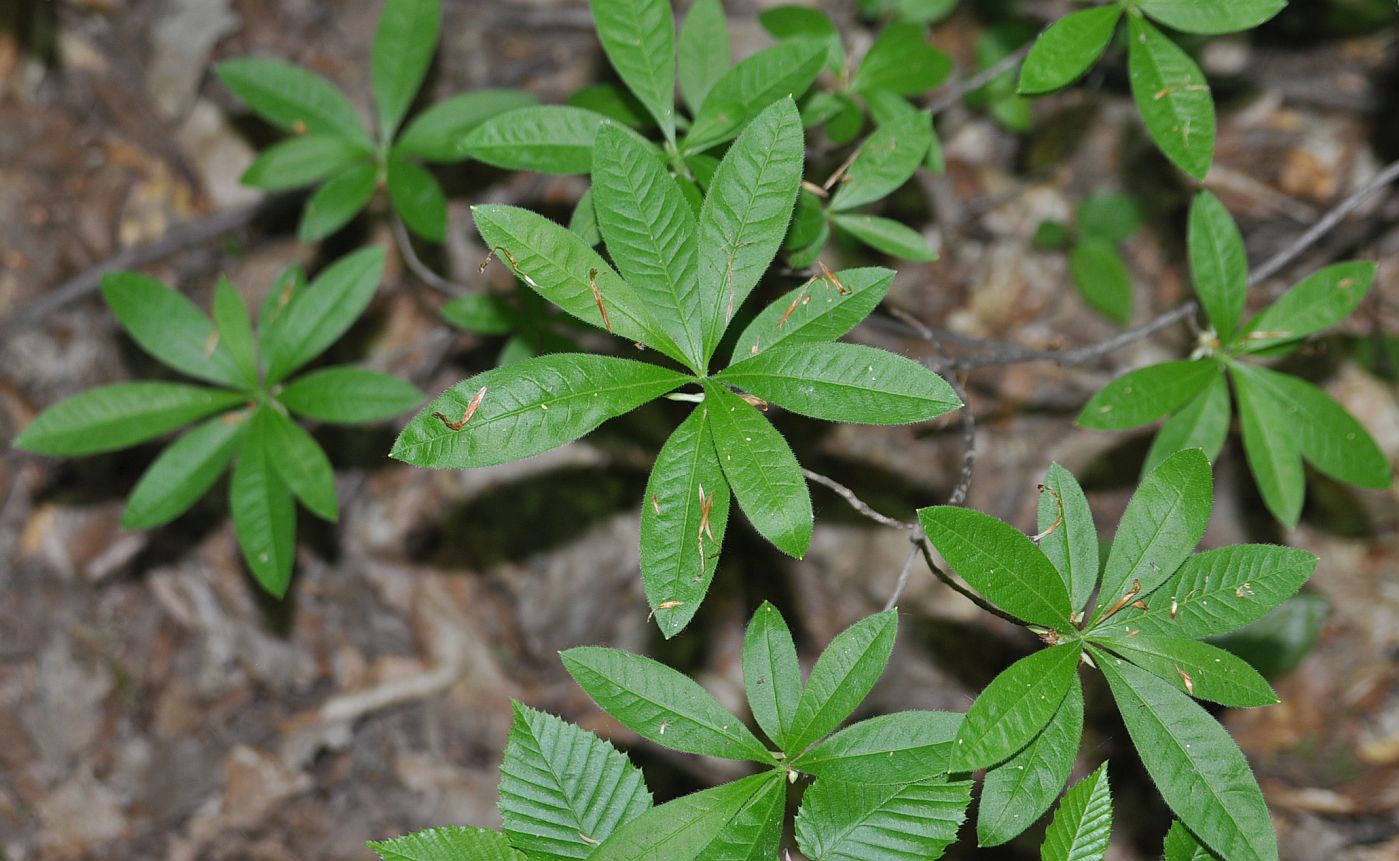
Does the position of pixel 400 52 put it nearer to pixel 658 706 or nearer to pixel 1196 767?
pixel 658 706

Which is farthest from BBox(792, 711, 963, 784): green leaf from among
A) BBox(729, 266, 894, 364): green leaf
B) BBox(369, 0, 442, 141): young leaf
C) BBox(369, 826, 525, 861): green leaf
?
BBox(369, 0, 442, 141): young leaf

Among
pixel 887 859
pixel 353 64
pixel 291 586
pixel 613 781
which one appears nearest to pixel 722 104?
pixel 613 781

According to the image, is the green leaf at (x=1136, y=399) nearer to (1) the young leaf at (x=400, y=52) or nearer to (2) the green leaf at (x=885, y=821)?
(2) the green leaf at (x=885, y=821)

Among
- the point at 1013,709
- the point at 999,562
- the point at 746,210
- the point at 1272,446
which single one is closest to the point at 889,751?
the point at 1013,709

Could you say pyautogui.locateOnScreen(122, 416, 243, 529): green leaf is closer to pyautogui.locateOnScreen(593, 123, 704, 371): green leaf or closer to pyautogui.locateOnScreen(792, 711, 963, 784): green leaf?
pyautogui.locateOnScreen(593, 123, 704, 371): green leaf

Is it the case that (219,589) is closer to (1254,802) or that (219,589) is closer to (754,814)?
(754,814)
